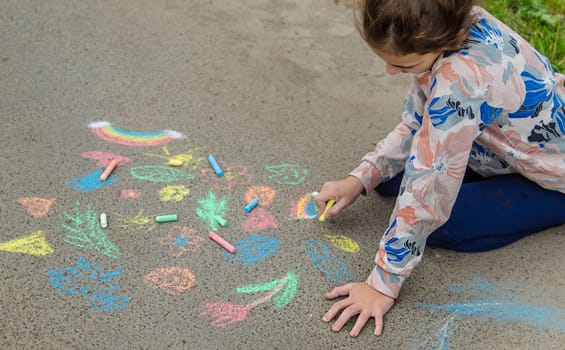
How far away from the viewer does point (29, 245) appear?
76.3 inches

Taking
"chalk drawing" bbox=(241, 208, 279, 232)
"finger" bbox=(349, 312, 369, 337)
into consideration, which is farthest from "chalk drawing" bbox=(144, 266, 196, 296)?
"finger" bbox=(349, 312, 369, 337)

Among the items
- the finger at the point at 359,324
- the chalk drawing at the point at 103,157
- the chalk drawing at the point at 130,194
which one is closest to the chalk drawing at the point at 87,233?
the chalk drawing at the point at 130,194

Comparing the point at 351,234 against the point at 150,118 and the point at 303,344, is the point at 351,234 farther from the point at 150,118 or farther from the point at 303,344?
the point at 150,118

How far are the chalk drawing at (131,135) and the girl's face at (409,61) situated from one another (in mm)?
1030

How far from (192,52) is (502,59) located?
1634mm

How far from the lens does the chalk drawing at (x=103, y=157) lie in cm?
227

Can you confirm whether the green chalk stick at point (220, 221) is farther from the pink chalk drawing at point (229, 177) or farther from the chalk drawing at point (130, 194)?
the chalk drawing at point (130, 194)

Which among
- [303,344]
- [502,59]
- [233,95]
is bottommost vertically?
[303,344]

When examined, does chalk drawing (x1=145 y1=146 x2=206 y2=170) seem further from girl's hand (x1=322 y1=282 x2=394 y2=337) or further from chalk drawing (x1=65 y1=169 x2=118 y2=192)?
girl's hand (x1=322 y1=282 x2=394 y2=337)

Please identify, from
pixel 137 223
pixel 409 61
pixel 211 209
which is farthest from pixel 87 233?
pixel 409 61

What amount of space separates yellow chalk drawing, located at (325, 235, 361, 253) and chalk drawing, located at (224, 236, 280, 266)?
0.62ft

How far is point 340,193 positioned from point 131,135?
0.88 m

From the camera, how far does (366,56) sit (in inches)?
119

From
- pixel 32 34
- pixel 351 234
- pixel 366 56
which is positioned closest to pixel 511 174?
pixel 351 234
